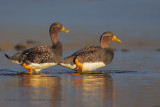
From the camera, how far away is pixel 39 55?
15.4 m

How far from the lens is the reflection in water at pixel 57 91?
9160mm

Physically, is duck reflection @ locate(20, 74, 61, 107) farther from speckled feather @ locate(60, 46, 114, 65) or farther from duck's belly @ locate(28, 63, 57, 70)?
speckled feather @ locate(60, 46, 114, 65)

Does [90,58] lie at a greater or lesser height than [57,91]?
greater

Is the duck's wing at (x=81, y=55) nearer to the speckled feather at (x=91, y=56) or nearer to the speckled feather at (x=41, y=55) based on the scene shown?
the speckled feather at (x=91, y=56)

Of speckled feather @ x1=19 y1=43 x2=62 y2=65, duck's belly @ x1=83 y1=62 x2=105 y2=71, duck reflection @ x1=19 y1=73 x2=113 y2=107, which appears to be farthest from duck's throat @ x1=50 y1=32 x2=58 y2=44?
duck reflection @ x1=19 y1=73 x2=113 y2=107

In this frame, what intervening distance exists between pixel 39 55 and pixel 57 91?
15.7 feet

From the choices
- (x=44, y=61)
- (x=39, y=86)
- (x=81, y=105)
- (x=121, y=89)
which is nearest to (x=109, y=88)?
(x=121, y=89)

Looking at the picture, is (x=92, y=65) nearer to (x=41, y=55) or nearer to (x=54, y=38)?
(x=54, y=38)

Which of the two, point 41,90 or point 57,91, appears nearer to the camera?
point 57,91

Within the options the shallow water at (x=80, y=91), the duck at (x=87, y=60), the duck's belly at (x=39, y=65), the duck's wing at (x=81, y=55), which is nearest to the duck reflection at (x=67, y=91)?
the shallow water at (x=80, y=91)

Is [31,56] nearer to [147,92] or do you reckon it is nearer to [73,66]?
[73,66]

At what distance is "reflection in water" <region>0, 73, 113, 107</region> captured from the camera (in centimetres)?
916

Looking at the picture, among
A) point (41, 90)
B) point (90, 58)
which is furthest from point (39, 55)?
point (41, 90)

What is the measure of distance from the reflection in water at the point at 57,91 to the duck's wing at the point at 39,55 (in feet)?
4.56
